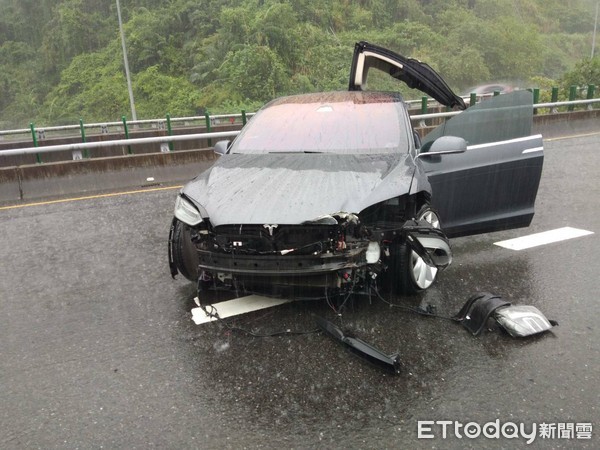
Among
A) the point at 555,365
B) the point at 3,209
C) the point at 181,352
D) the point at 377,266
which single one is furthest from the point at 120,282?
the point at 3,209

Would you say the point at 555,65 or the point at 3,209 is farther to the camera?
the point at 555,65

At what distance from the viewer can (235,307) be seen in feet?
13.6

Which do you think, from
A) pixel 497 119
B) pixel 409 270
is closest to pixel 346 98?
pixel 497 119

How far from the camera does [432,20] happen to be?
176 ft

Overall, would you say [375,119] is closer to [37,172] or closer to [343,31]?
[37,172]

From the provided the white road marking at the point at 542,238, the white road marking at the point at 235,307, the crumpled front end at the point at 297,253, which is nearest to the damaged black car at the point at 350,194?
the crumpled front end at the point at 297,253

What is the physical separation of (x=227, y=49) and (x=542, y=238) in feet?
116

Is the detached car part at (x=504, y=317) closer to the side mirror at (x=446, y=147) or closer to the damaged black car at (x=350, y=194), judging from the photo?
the damaged black car at (x=350, y=194)

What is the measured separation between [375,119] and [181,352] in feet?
9.01

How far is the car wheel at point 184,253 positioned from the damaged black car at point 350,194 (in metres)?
0.01

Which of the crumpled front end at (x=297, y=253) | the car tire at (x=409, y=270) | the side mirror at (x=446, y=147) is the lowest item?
the car tire at (x=409, y=270)

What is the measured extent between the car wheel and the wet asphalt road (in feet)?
0.95

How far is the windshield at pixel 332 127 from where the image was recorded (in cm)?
460

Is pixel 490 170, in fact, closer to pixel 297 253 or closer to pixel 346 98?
pixel 346 98
